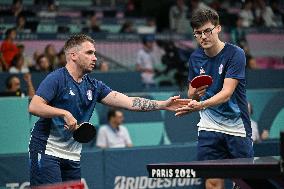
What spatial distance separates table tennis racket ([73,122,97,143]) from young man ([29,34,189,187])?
0.64ft

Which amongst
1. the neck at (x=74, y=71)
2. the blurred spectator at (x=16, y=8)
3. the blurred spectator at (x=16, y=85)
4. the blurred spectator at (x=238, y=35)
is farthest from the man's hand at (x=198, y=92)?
the blurred spectator at (x=238, y=35)

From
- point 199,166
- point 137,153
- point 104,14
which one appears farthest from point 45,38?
point 199,166

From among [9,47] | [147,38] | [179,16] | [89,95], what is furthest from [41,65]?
[89,95]

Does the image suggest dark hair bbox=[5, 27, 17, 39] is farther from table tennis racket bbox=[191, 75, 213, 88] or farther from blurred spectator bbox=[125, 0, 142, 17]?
table tennis racket bbox=[191, 75, 213, 88]

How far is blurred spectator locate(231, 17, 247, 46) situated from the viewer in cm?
1706

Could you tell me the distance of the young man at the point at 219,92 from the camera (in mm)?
6801

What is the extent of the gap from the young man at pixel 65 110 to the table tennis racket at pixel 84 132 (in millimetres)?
194

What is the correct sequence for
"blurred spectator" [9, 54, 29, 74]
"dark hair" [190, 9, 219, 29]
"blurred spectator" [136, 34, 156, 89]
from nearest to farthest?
"dark hair" [190, 9, 219, 29] < "blurred spectator" [9, 54, 29, 74] < "blurred spectator" [136, 34, 156, 89]

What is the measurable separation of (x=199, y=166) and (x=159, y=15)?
14999 millimetres

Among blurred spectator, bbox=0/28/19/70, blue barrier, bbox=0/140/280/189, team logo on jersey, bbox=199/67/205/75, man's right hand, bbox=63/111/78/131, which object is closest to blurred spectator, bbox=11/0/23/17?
blurred spectator, bbox=0/28/19/70

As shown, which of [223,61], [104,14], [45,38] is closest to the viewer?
[223,61]

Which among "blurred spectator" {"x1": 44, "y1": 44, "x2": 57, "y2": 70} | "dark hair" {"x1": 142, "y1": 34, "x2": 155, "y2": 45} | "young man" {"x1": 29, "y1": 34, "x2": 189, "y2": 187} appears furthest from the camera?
"dark hair" {"x1": 142, "y1": 34, "x2": 155, "y2": 45}

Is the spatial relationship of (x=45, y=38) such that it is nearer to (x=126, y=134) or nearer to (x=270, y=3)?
(x=126, y=134)

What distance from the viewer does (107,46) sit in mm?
15914
